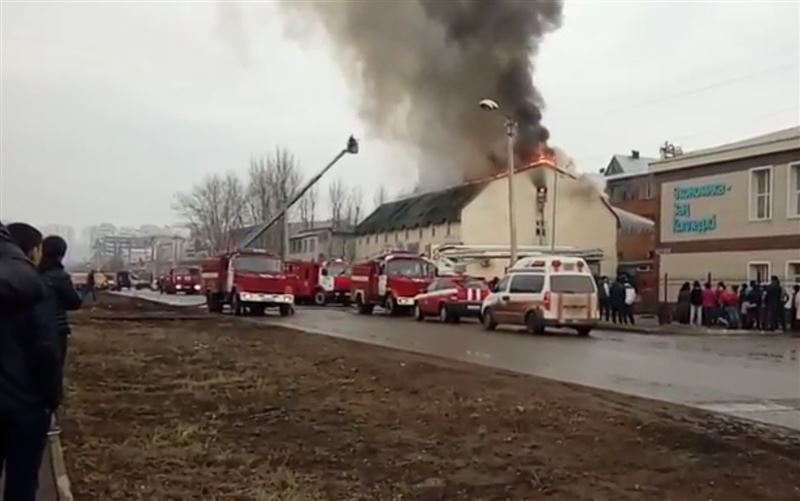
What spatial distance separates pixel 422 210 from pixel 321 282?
878 inches

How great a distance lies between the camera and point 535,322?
2639 cm

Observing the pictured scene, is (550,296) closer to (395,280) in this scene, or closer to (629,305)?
(629,305)

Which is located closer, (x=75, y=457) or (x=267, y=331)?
(x=75, y=457)

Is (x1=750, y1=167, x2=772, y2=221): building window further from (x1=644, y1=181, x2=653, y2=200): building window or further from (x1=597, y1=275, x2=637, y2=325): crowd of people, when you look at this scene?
(x1=644, y1=181, x2=653, y2=200): building window

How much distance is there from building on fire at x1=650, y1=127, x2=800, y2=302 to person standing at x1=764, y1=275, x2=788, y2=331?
3083mm

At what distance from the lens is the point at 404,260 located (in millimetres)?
38281

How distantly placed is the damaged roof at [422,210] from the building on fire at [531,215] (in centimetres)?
7

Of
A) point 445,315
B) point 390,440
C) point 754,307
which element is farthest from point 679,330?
point 390,440

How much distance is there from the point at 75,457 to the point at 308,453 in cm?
185

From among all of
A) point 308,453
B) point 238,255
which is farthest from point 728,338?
point 308,453

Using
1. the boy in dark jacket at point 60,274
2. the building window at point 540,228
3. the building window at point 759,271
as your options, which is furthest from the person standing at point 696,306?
the building window at point 540,228

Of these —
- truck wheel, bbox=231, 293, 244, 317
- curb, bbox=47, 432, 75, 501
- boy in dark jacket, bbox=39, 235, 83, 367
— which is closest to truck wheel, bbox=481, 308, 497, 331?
truck wheel, bbox=231, 293, 244, 317

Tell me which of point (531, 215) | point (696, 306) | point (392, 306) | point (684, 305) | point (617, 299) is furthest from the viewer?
point (531, 215)

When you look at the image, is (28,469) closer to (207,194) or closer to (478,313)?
(478,313)
